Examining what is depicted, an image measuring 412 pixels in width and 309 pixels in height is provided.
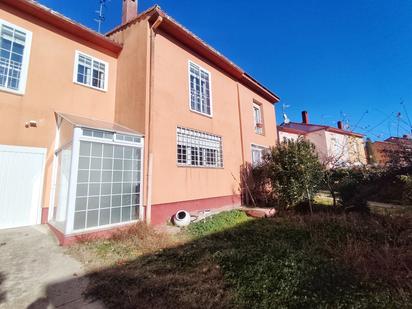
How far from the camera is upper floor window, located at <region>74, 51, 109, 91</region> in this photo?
1012 centimetres

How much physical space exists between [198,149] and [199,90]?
3455 millimetres

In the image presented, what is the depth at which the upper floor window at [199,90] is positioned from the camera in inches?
471

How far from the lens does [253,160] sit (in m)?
15.3

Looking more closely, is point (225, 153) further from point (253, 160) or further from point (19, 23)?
point (19, 23)

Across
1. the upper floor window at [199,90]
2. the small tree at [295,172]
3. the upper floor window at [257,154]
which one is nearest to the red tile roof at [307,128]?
the upper floor window at [257,154]

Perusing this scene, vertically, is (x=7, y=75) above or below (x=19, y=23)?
below

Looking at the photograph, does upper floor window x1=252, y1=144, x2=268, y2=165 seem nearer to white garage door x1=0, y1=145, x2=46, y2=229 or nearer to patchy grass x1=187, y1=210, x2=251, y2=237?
patchy grass x1=187, y1=210, x2=251, y2=237

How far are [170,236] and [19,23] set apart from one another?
9869 mm

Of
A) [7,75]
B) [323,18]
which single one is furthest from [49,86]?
[323,18]

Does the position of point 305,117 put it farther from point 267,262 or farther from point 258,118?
point 267,262

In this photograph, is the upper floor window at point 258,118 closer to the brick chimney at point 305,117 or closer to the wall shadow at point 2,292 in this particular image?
the wall shadow at point 2,292

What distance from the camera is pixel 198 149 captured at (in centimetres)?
1141

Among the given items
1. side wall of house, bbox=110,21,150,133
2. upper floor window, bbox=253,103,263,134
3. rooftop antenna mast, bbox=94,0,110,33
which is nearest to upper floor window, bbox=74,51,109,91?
side wall of house, bbox=110,21,150,133

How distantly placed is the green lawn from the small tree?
338cm
